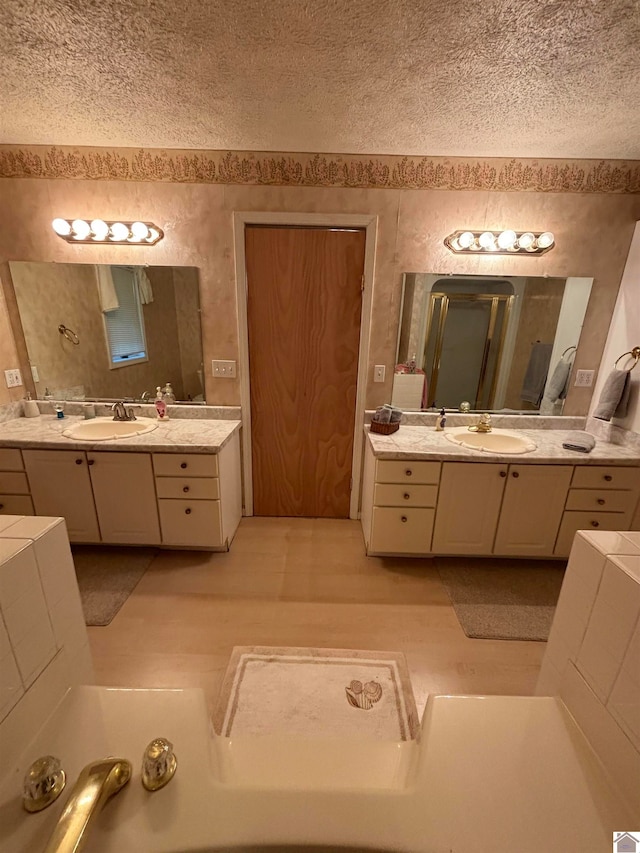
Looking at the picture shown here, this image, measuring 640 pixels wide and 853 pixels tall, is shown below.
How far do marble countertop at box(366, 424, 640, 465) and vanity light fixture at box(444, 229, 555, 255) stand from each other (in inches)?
45.2

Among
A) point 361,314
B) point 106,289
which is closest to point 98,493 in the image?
point 106,289

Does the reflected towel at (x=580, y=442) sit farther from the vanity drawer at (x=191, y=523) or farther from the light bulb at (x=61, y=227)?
the light bulb at (x=61, y=227)

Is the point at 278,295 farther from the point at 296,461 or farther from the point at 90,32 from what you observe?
the point at 90,32

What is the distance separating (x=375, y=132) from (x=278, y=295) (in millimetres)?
979

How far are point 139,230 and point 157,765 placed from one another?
249 centimetres

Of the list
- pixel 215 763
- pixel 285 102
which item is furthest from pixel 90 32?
pixel 215 763

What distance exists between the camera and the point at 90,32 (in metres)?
1.19

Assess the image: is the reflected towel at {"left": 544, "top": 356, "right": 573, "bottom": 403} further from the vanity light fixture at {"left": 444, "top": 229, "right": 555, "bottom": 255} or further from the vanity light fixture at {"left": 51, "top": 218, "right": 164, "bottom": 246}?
the vanity light fixture at {"left": 51, "top": 218, "right": 164, "bottom": 246}

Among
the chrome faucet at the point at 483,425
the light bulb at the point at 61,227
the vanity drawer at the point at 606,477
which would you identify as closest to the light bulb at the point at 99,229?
the light bulb at the point at 61,227

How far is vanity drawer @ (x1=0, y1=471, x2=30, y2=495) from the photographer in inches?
81.7

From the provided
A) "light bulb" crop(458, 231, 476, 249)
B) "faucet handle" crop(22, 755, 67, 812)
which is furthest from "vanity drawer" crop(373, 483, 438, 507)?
"faucet handle" crop(22, 755, 67, 812)

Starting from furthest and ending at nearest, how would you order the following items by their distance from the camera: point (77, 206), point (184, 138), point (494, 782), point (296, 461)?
point (296, 461), point (77, 206), point (184, 138), point (494, 782)

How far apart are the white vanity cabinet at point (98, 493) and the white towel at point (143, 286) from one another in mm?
1052

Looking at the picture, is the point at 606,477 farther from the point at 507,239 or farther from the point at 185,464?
the point at 185,464
